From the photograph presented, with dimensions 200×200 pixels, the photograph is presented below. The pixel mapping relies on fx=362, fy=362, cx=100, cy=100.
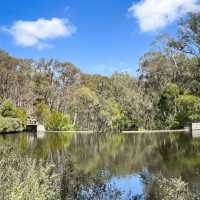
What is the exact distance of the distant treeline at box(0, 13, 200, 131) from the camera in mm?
40281

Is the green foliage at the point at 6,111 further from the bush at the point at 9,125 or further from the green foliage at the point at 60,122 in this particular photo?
the green foliage at the point at 60,122

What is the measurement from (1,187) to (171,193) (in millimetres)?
2692

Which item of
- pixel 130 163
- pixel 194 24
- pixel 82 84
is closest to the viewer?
pixel 130 163

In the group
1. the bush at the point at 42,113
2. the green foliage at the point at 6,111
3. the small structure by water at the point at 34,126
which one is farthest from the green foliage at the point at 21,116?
the bush at the point at 42,113

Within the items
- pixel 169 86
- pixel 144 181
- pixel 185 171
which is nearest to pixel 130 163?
pixel 185 171

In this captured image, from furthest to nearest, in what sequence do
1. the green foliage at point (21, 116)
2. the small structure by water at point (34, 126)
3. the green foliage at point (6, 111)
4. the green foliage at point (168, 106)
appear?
1. the green foliage at point (21, 116)
2. the small structure by water at point (34, 126)
3. the green foliage at point (6, 111)
4. the green foliage at point (168, 106)

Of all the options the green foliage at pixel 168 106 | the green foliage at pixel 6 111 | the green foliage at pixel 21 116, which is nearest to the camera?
the green foliage at pixel 168 106

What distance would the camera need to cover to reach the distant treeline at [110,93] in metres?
40.3

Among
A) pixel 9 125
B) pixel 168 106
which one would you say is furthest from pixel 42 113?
pixel 168 106

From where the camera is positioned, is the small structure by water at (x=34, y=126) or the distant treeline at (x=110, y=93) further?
the small structure by water at (x=34, y=126)

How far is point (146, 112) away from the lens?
143 feet

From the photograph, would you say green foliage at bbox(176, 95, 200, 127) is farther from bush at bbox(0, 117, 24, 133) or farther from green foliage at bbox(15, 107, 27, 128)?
green foliage at bbox(15, 107, 27, 128)

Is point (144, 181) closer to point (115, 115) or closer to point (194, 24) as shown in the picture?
point (194, 24)

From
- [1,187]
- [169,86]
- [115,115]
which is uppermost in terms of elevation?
[169,86]
